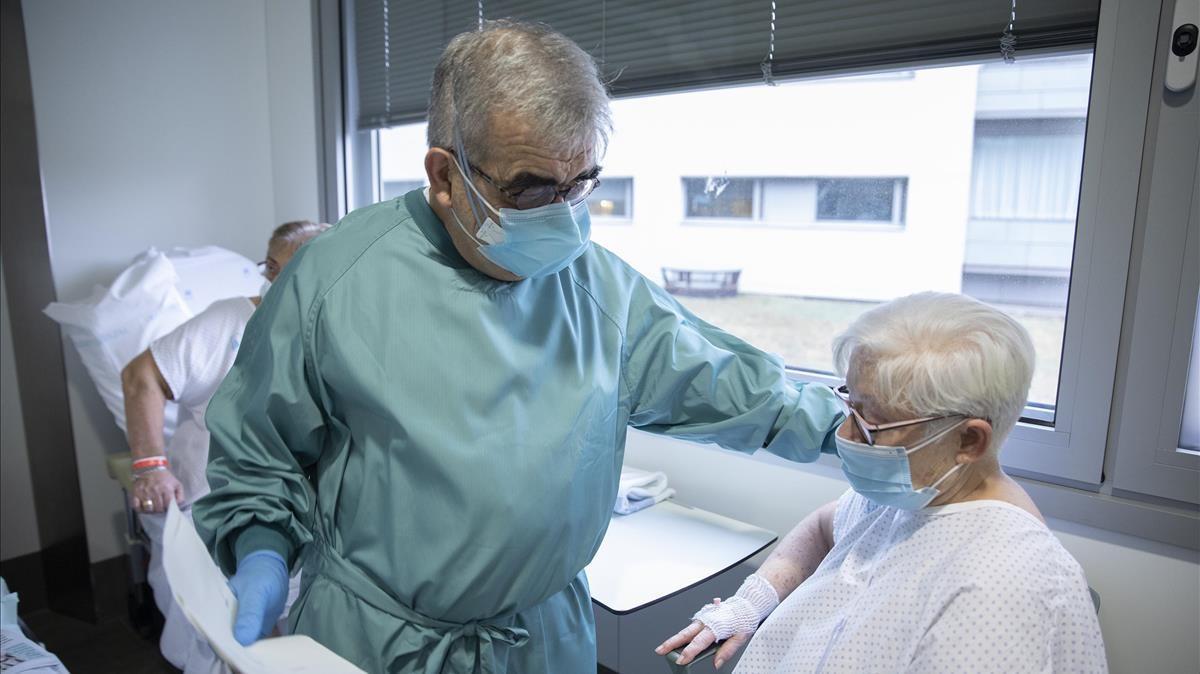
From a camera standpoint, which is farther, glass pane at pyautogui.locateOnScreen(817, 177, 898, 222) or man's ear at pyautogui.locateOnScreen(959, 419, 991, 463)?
glass pane at pyautogui.locateOnScreen(817, 177, 898, 222)

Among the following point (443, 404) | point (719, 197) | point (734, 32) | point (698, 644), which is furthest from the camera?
point (719, 197)

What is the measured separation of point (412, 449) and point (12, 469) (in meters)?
2.68

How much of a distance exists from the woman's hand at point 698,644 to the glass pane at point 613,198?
1.52 m

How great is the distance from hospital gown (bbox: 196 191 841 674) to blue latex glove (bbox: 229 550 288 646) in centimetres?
3

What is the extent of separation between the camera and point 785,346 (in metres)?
2.07

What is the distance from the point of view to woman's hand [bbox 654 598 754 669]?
119cm

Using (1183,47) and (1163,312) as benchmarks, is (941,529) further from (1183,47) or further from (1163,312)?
(1183,47)

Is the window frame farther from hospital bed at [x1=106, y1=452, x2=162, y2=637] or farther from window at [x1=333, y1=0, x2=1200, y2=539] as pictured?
hospital bed at [x1=106, y1=452, x2=162, y2=637]

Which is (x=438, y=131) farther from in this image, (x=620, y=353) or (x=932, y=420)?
(x=932, y=420)

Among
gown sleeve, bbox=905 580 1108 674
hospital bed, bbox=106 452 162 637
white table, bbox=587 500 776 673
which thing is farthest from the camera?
hospital bed, bbox=106 452 162 637

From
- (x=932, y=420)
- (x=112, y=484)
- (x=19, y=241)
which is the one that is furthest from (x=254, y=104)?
(x=932, y=420)

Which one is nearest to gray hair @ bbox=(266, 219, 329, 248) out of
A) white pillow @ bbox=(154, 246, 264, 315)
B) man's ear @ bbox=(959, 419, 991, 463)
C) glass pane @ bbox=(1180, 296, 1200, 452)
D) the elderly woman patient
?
white pillow @ bbox=(154, 246, 264, 315)

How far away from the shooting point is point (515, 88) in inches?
34.5

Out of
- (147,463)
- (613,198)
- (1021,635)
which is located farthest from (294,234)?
(1021,635)
